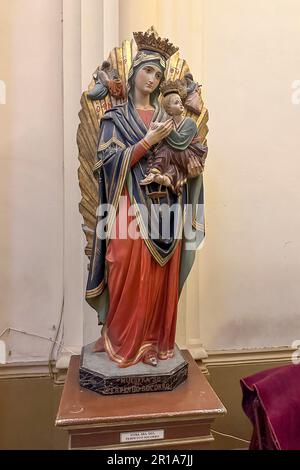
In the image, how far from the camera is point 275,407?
107cm

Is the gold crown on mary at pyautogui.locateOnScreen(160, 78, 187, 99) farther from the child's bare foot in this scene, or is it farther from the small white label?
the small white label

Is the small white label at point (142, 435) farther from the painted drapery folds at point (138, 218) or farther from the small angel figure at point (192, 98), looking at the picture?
the small angel figure at point (192, 98)

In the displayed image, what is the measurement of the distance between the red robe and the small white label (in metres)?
0.18

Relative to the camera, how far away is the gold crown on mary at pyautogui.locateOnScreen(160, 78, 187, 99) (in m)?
1.10

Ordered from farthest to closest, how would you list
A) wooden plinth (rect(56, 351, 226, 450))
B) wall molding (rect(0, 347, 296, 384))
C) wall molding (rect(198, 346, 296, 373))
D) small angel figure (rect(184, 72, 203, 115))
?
1. wall molding (rect(198, 346, 296, 373))
2. wall molding (rect(0, 347, 296, 384))
3. small angel figure (rect(184, 72, 203, 115))
4. wooden plinth (rect(56, 351, 226, 450))

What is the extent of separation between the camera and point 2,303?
155cm

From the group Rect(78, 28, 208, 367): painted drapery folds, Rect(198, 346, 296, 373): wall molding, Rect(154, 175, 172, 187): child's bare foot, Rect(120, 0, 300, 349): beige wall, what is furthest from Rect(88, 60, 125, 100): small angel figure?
Rect(198, 346, 296, 373): wall molding

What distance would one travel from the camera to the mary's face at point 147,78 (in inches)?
44.0

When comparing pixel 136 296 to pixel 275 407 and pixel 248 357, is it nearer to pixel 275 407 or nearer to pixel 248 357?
pixel 275 407

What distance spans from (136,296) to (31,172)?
2.62 feet

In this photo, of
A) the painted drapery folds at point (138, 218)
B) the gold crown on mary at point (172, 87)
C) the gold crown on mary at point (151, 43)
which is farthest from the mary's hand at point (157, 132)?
Answer: the gold crown on mary at point (151, 43)

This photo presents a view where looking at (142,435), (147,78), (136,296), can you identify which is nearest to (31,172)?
(147,78)
